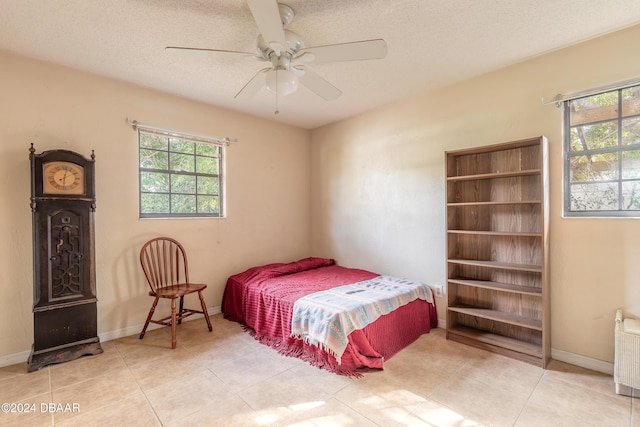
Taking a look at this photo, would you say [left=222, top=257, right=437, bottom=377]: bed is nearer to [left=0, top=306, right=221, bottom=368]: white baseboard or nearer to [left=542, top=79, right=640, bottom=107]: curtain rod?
[left=0, top=306, right=221, bottom=368]: white baseboard

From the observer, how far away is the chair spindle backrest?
2959 millimetres

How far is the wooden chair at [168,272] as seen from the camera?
2.86 metres

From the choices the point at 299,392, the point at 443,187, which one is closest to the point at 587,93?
the point at 443,187

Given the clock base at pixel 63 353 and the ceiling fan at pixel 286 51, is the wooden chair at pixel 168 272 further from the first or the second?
the ceiling fan at pixel 286 51

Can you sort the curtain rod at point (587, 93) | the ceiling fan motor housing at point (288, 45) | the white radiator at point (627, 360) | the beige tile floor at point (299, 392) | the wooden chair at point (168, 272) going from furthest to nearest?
the wooden chair at point (168, 272) < the curtain rod at point (587, 93) < the ceiling fan motor housing at point (288, 45) < the white radiator at point (627, 360) < the beige tile floor at point (299, 392)

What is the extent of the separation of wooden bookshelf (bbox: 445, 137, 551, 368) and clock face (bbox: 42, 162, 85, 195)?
126 inches

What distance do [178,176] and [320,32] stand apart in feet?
7.12

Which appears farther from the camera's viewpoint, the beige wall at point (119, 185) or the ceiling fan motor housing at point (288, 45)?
the beige wall at point (119, 185)

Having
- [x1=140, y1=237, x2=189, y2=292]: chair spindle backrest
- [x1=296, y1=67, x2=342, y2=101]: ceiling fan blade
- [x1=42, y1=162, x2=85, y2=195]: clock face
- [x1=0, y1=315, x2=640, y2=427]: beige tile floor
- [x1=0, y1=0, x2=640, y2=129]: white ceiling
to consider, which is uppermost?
[x1=0, y1=0, x2=640, y2=129]: white ceiling

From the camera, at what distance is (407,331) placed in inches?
107

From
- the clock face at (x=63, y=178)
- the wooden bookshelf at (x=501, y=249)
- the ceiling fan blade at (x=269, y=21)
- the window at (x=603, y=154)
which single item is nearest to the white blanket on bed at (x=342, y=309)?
the wooden bookshelf at (x=501, y=249)

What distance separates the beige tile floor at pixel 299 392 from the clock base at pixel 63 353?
0.16ft

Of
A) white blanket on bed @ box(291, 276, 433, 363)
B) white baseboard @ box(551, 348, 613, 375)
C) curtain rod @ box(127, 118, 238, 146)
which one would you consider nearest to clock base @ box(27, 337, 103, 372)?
white blanket on bed @ box(291, 276, 433, 363)

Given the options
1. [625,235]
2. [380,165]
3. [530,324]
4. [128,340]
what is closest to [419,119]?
[380,165]
